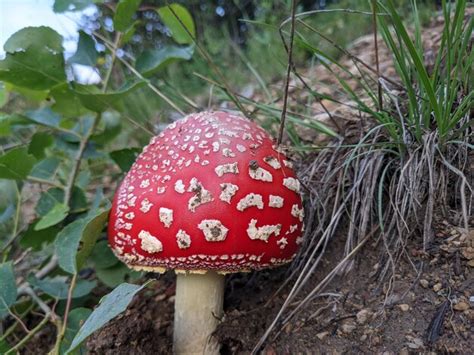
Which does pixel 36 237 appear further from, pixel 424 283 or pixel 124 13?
pixel 424 283

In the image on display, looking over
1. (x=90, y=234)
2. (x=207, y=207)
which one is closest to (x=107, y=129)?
(x=90, y=234)

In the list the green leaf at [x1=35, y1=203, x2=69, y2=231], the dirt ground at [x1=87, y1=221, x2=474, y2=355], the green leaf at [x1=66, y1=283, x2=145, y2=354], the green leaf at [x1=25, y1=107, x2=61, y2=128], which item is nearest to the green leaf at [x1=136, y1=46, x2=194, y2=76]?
the green leaf at [x1=25, y1=107, x2=61, y2=128]

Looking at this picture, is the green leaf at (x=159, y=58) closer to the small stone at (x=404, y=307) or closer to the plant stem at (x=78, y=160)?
the plant stem at (x=78, y=160)

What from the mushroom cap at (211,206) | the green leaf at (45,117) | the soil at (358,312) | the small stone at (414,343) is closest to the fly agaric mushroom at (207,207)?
the mushroom cap at (211,206)

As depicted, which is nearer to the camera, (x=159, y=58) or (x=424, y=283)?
(x=424, y=283)

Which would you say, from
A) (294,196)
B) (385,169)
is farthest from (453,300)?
(294,196)

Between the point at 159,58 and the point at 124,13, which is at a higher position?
the point at 124,13

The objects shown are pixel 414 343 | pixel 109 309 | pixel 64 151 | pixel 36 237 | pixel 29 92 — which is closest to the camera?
pixel 109 309
